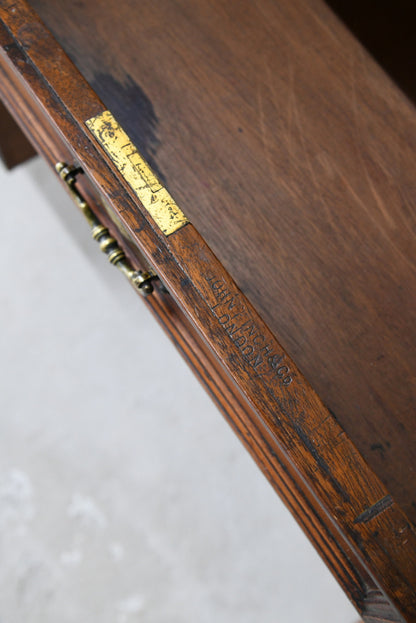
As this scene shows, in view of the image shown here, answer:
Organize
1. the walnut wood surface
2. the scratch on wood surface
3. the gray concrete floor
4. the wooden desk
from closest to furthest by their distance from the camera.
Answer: the scratch on wood surface → the wooden desk → the walnut wood surface → the gray concrete floor

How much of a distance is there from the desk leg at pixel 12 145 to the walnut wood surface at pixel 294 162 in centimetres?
38

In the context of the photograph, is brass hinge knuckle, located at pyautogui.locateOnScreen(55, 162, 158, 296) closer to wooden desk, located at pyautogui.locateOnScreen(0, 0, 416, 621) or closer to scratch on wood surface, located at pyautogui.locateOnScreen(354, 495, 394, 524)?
wooden desk, located at pyautogui.locateOnScreen(0, 0, 416, 621)

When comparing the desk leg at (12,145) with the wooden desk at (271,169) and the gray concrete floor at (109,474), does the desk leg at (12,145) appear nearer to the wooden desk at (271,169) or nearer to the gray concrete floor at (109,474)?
the gray concrete floor at (109,474)

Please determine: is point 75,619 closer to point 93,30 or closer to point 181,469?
point 181,469

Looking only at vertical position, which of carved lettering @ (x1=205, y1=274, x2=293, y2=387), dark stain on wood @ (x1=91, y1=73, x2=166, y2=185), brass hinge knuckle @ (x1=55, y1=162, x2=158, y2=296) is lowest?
→ carved lettering @ (x1=205, y1=274, x2=293, y2=387)

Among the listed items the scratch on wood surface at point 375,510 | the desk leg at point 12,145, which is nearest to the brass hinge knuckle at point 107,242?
the scratch on wood surface at point 375,510

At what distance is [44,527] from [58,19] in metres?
1.07

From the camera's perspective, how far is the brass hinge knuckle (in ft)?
2.39

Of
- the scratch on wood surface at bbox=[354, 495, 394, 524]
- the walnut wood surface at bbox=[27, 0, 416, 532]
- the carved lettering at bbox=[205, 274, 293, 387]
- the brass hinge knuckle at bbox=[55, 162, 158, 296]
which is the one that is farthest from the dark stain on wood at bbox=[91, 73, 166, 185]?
the scratch on wood surface at bbox=[354, 495, 394, 524]

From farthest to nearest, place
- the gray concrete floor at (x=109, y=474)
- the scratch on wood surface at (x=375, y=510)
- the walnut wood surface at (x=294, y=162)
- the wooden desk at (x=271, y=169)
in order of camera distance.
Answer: the gray concrete floor at (x=109, y=474) < the walnut wood surface at (x=294, y=162) < the wooden desk at (x=271, y=169) < the scratch on wood surface at (x=375, y=510)

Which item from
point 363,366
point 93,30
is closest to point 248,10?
point 93,30

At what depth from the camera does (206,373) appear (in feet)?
2.50

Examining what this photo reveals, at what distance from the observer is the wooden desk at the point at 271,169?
70 centimetres

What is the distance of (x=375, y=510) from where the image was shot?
1.90ft
